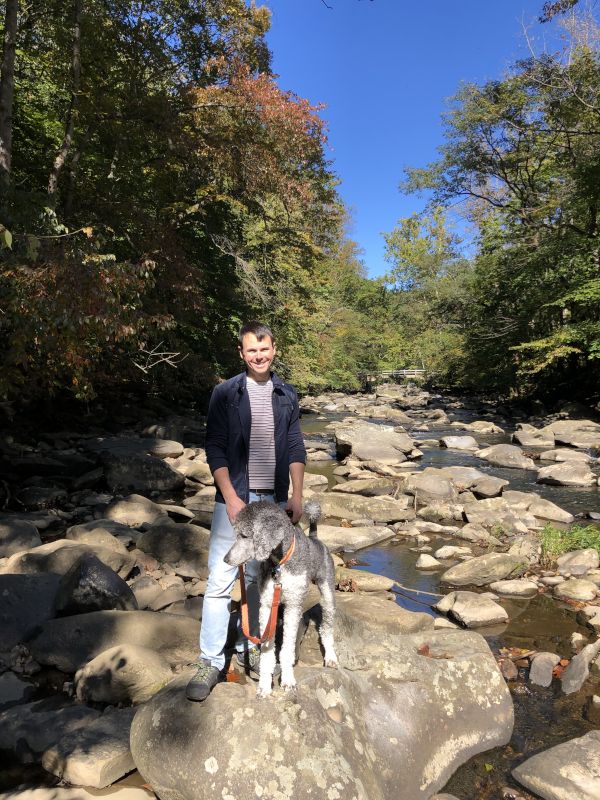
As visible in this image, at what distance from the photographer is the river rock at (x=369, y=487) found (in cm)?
1211

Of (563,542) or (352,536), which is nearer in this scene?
(563,542)

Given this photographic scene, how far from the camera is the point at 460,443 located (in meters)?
18.1

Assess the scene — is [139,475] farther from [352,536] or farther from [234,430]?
[234,430]

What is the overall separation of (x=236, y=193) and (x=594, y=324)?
49.3 ft

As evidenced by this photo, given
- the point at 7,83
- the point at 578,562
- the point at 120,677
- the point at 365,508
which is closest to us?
the point at 120,677

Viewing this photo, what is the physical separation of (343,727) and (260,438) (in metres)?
1.79

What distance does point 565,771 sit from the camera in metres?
3.49

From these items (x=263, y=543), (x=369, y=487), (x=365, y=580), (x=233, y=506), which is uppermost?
(x=233, y=506)

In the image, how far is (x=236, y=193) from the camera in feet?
57.8

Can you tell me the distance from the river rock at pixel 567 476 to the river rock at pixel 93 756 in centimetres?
1175

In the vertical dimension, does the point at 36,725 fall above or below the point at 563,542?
above

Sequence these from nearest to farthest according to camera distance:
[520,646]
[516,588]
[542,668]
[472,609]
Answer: [542,668]
[520,646]
[472,609]
[516,588]

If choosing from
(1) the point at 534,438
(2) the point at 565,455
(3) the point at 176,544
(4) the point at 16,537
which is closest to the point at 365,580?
(3) the point at 176,544

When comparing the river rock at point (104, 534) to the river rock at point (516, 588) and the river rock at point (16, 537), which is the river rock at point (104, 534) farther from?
the river rock at point (516, 588)
